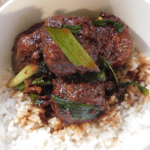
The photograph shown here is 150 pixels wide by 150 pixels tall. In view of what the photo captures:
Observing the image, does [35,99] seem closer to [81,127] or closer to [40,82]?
[40,82]

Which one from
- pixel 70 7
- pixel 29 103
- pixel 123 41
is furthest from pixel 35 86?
pixel 123 41

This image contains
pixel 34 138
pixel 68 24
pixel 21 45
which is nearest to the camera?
pixel 68 24

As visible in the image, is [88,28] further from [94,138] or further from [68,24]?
[94,138]

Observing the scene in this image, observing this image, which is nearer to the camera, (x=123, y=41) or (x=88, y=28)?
(x=88, y=28)

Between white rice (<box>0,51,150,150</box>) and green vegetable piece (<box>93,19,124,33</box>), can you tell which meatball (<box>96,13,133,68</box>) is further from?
white rice (<box>0,51,150,150</box>)

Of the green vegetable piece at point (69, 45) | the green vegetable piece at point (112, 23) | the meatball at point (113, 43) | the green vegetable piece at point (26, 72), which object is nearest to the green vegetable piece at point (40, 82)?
the green vegetable piece at point (26, 72)

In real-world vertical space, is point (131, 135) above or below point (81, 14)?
below

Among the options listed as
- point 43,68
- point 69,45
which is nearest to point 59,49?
point 69,45
